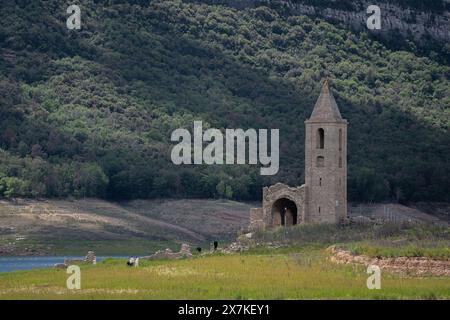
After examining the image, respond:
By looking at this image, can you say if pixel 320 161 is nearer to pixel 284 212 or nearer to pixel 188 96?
pixel 284 212

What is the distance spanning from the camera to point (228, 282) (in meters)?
68.9

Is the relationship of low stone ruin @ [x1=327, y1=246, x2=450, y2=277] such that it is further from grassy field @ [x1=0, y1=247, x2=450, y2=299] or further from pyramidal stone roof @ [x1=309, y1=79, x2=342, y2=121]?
pyramidal stone roof @ [x1=309, y1=79, x2=342, y2=121]

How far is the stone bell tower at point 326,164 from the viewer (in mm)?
96062

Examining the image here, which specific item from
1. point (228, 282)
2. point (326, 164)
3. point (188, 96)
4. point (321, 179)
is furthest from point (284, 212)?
point (188, 96)

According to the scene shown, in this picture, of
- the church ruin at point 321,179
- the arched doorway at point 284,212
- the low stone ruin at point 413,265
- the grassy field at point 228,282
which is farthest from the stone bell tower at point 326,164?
the low stone ruin at point 413,265

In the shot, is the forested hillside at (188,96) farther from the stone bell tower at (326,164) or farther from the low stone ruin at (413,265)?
the low stone ruin at (413,265)

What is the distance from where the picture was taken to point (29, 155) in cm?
13788

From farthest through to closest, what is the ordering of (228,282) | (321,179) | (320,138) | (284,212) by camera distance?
(284,212), (320,138), (321,179), (228,282)

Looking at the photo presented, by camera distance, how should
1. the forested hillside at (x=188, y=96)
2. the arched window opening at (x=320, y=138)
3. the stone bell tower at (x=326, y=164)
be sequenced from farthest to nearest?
the forested hillside at (x=188, y=96)
the arched window opening at (x=320, y=138)
the stone bell tower at (x=326, y=164)

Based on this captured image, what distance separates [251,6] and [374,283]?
4299 inches

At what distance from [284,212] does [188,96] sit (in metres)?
56.2

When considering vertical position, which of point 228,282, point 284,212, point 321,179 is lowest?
point 228,282

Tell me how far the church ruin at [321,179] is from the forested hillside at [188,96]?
32.9 m
